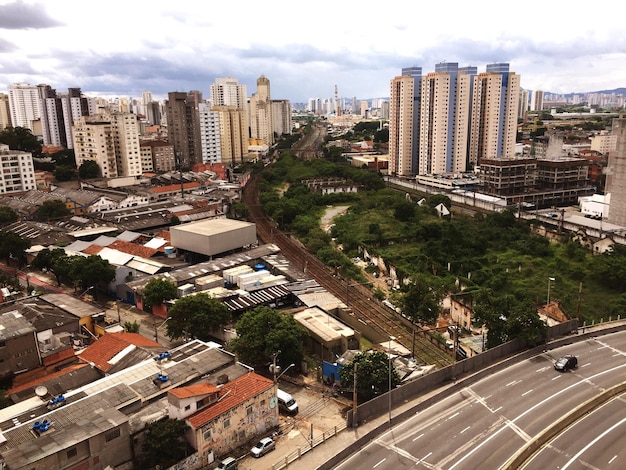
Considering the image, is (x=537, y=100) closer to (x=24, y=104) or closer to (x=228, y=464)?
(x=24, y=104)

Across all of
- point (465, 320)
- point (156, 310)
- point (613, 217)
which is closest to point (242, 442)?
point (156, 310)

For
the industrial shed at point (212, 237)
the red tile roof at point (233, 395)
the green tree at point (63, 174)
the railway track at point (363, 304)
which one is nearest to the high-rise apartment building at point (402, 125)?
the railway track at point (363, 304)

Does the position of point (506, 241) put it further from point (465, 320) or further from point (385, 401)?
point (385, 401)

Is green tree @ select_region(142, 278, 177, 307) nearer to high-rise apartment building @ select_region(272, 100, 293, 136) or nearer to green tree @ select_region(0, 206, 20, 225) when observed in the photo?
green tree @ select_region(0, 206, 20, 225)

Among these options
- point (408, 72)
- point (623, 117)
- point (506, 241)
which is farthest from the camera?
point (408, 72)

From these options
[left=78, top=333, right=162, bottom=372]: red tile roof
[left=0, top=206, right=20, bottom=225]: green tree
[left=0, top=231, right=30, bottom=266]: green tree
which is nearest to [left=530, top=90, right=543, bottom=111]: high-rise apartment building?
[left=0, top=206, right=20, bottom=225]: green tree

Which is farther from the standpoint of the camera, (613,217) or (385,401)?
(613,217)
